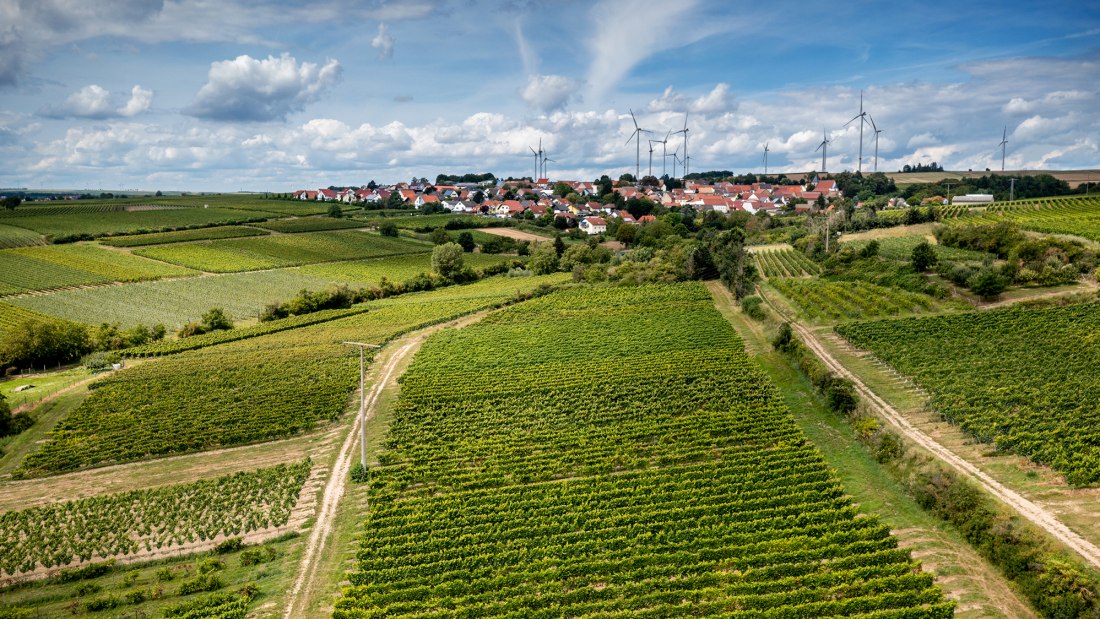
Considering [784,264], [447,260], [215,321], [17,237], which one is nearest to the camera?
[215,321]

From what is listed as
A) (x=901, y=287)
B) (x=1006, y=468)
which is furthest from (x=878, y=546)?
(x=901, y=287)

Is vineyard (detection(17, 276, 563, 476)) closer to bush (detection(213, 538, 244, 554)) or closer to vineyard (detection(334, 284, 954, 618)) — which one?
vineyard (detection(334, 284, 954, 618))

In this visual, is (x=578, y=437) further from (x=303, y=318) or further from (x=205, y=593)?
(x=303, y=318)

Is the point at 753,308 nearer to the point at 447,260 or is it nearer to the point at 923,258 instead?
the point at 923,258

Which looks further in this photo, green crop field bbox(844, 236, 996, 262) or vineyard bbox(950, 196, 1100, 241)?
vineyard bbox(950, 196, 1100, 241)

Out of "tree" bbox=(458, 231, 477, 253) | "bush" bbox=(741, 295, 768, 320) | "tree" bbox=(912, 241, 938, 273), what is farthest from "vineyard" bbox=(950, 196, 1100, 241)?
"tree" bbox=(458, 231, 477, 253)

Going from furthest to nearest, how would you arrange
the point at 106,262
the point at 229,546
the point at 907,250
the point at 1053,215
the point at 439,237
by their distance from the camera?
the point at 439,237 < the point at 106,262 < the point at 1053,215 < the point at 907,250 < the point at 229,546

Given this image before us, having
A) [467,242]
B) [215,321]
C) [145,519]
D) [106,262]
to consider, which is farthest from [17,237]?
[145,519]
